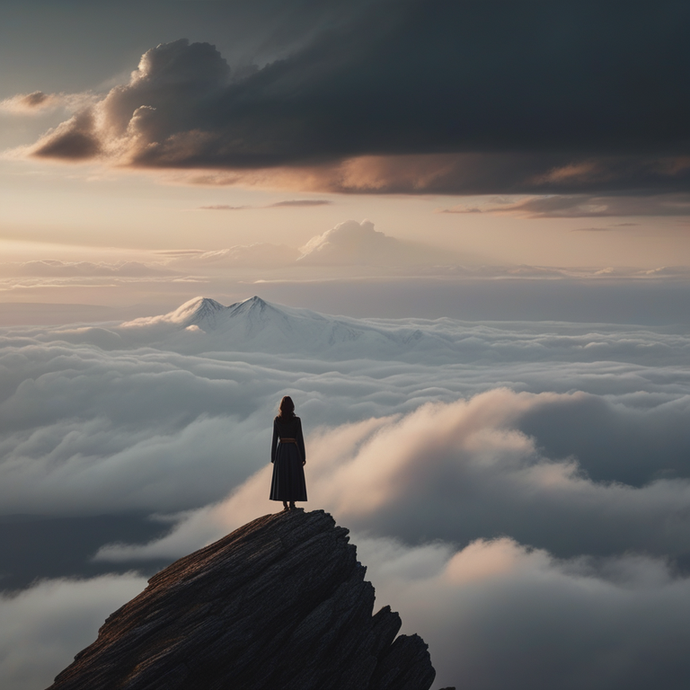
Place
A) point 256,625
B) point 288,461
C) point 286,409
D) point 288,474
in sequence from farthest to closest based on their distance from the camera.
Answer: point 288,474
point 288,461
point 286,409
point 256,625

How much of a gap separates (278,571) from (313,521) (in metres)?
2.94

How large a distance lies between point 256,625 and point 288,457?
6.37m

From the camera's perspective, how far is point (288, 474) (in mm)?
23984

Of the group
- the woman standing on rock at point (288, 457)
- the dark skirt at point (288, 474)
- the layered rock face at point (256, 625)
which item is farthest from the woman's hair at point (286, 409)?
the layered rock face at point (256, 625)

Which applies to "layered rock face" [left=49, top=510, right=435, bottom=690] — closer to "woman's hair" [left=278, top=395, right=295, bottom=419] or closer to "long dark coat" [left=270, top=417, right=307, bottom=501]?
"long dark coat" [left=270, top=417, right=307, bottom=501]

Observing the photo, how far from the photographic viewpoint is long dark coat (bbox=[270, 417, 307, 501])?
78.5ft

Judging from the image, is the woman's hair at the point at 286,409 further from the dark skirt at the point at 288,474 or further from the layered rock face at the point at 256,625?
the layered rock face at the point at 256,625

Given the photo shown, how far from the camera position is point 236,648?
2056cm

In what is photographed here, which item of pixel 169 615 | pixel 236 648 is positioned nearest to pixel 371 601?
pixel 236 648

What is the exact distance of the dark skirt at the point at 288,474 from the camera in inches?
944

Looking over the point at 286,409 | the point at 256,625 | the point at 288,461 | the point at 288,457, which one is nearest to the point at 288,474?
the point at 288,461

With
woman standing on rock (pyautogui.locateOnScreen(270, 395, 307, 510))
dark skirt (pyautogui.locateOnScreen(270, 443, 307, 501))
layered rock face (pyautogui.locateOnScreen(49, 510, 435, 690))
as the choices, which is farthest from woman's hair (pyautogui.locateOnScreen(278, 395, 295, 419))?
layered rock face (pyautogui.locateOnScreen(49, 510, 435, 690))

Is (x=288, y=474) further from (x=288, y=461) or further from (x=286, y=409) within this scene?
(x=286, y=409)

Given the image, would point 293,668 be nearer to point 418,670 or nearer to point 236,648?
point 236,648
